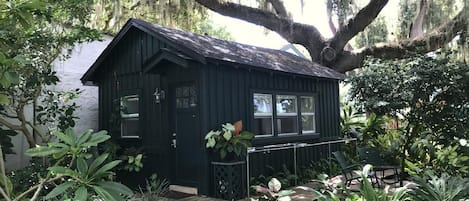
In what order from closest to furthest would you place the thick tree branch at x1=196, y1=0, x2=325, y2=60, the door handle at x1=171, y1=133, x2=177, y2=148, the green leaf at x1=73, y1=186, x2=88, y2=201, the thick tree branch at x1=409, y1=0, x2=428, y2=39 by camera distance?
the green leaf at x1=73, y1=186, x2=88, y2=201 < the door handle at x1=171, y1=133, x2=177, y2=148 < the thick tree branch at x1=409, y1=0, x2=428, y2=39 < the thick tree branch at x1=196, y1=0, x2=325, y2=60

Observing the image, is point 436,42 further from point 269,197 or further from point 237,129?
point 269,197

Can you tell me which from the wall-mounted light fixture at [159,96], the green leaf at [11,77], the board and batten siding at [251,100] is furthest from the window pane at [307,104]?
the green leaf at [11,77]

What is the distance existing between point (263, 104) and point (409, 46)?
733 cm

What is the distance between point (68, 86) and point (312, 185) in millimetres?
6273

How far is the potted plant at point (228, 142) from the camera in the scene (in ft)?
21.4

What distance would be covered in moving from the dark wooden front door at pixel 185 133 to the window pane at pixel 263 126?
4.49ft

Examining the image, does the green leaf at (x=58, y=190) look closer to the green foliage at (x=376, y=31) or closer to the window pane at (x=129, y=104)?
the window pane at (x=129, y=104)

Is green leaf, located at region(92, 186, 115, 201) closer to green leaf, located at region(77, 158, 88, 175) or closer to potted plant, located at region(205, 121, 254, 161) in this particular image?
green leaf, located at region(77, 158, 88, 175)

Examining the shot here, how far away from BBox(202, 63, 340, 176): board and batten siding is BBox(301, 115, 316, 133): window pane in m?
0.14

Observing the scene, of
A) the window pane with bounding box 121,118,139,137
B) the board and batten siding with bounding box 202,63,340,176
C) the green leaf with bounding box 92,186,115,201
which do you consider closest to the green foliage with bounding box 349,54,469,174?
the board and batten siding with bounding box 202,63,340,176

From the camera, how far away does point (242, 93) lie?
24.5ft

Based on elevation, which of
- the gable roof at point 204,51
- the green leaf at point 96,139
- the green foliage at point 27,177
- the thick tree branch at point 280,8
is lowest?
the green foliage at point 27,177

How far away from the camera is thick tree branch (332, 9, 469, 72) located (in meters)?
11.5

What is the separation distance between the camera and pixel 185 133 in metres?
7.24
